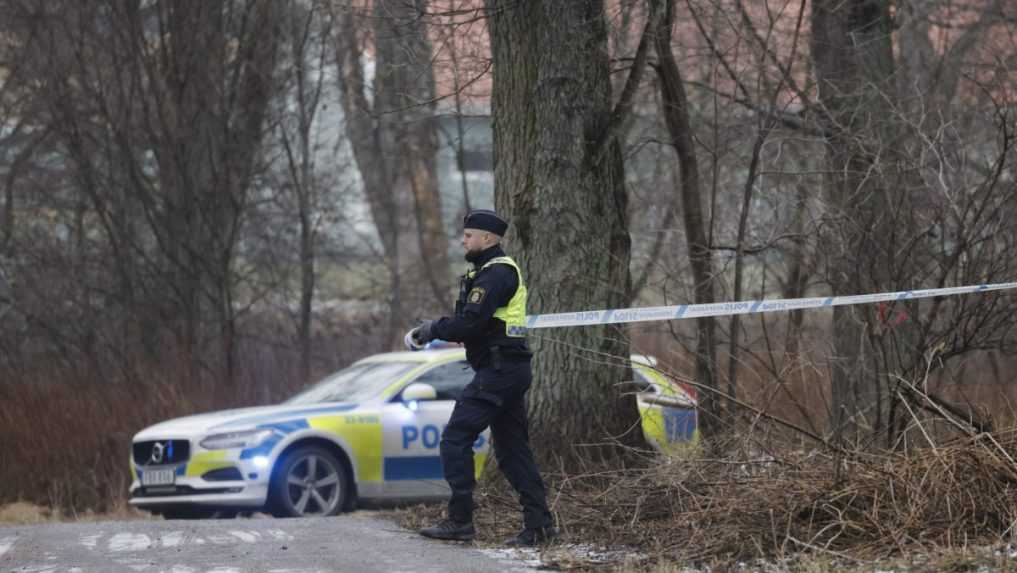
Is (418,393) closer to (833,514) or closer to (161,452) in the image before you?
(161,452)

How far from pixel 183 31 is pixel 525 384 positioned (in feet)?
40.9

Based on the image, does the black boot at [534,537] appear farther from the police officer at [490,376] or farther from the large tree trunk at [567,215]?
the large tree trunk at [567,215]

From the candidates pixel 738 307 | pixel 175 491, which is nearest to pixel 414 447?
pixel 175 491

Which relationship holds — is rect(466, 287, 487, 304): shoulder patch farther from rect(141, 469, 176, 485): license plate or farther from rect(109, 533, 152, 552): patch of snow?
rect(141, 469, 176, 485): license plate

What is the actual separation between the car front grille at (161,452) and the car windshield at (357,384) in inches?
50.4

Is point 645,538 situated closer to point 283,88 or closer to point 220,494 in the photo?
point 220,494

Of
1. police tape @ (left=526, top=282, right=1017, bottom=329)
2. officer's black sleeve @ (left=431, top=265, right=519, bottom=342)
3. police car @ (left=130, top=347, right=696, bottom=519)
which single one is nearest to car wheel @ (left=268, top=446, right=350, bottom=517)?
police car @ (left=130, top=347, right=696, bottom=519)

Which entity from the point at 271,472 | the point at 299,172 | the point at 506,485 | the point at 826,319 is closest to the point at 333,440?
the point at 271,472

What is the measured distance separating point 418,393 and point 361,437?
57 centimetres

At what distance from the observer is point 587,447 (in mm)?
9773

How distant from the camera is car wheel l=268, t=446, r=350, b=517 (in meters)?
12.3

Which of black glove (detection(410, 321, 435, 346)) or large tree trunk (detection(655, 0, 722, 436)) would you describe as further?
large tree trunk (detection(655, 0, 722, 436))

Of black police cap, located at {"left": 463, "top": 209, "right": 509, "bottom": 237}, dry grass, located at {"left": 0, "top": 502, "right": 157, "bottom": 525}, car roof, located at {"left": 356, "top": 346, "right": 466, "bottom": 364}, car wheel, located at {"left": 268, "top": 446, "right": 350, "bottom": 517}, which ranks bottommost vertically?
A: dry grass, located at {"left": 0, "top": 502, "right": 157, "bottom": 525}

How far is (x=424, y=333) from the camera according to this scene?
7930 millimetres
